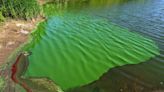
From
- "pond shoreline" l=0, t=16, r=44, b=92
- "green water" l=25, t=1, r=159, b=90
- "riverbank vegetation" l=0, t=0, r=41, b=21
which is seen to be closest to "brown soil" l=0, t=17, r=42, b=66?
"pond shoreline" l=0, t=16, r=44, b=92

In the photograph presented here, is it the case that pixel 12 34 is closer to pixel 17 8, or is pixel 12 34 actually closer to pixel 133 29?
pixel 17 8

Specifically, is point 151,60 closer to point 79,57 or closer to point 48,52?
point 79,57

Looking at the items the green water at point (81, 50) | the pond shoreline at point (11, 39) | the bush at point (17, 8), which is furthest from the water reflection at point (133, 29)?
the bush at point (17, 8)

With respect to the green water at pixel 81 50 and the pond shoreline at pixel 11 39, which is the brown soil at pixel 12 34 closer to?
the pond shoreline at pixel 11 39

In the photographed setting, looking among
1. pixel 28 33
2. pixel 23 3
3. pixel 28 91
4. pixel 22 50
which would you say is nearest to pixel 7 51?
pixel 22 50

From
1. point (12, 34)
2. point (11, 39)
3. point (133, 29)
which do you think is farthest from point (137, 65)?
point (12, 34)

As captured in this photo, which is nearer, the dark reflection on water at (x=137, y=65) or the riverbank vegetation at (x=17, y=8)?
the dark reflection on water at (x=137, y=65)
